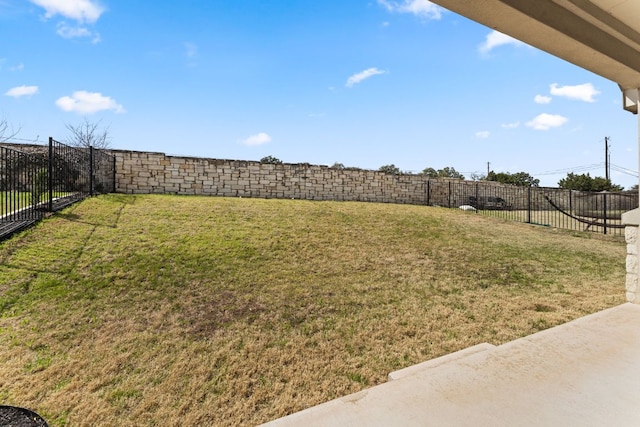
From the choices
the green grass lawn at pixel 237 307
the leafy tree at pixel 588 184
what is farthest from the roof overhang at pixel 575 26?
the leafy tree at pixel 588 184

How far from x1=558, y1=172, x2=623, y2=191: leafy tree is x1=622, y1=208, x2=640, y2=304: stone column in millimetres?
35810

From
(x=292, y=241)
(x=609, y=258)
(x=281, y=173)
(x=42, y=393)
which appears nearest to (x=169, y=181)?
(x=281, y=173)

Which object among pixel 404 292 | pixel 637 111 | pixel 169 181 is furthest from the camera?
pixel 169 181

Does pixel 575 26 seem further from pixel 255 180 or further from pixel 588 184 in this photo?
pixel 588 184

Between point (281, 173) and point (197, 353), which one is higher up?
point (281, 173)

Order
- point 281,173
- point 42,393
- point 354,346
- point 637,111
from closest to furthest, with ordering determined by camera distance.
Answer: point 42,393 < point 354,346 < point 637,111 < point 281,173

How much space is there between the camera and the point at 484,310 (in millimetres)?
4570

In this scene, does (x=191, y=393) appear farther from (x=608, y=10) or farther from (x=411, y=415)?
(x=608, y=10)

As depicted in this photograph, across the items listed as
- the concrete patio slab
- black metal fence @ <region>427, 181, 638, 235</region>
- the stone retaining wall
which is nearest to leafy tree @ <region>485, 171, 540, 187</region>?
black metal fence @ <region>427, 181, 638, 235</region>

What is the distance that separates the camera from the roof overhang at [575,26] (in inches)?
99.3

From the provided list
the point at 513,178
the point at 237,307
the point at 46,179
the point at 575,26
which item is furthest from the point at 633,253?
the point at 513,178

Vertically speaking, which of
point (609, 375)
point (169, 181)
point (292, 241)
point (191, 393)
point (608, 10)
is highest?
point (608, 10)

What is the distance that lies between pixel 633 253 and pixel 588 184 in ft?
125

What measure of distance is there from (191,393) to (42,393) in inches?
50.5
